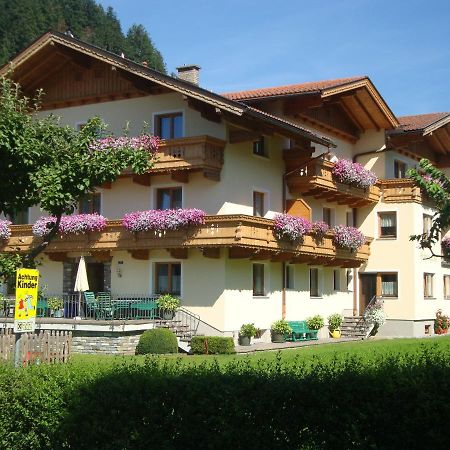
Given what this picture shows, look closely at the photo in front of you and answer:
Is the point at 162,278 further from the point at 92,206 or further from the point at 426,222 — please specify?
the point at 426,222

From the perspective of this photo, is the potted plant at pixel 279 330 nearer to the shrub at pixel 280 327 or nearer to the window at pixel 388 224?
the shrub at pixel 280 327

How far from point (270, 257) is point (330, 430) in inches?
776

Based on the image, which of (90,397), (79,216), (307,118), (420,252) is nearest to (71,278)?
(79,216)

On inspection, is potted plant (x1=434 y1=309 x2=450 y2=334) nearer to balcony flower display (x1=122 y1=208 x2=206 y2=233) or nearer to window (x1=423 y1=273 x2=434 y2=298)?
window (x1=423 y1=273 x2=434 y2=298)

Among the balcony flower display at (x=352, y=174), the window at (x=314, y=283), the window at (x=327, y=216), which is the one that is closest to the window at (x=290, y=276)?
the window at (x=314, y=283)

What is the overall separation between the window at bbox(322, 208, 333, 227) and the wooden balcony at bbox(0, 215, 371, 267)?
2951 millimetres

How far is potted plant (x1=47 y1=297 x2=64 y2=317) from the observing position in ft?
87.7

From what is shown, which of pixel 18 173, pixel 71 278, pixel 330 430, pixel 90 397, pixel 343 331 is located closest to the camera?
pixel 330 430

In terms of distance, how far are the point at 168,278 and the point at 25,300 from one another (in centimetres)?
1541

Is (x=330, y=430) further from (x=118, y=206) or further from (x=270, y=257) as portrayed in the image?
(x=118, y=206)

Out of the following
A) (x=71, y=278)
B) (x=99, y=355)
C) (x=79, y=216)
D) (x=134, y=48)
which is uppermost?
(x=134, y=48)

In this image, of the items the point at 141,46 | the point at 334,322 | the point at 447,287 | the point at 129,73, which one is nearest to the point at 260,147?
the point at 129,73

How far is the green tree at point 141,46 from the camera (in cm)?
8519

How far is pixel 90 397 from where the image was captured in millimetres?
8172
